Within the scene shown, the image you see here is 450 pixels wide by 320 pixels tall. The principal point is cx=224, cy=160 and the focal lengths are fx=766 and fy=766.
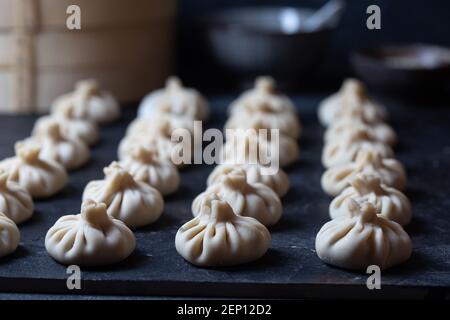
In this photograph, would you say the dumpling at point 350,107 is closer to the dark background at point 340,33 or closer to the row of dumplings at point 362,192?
the row of dumplings at point 362,192

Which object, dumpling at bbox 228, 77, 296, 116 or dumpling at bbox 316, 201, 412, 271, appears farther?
dumpling at bbox 228, 77, 296, 116

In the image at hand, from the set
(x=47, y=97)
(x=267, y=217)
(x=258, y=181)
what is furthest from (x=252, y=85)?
(x=267, y=217)

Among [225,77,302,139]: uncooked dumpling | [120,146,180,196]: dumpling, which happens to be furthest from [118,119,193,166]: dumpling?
[225,77,302,139]: uncooked dumpling

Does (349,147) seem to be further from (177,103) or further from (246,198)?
(177,103)

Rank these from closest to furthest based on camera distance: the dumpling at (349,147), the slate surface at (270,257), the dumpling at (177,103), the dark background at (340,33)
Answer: the slate surface at (270,257) → the dumpling at (349,147) → the dumpling at (177,103) → the dark background at (340,33)

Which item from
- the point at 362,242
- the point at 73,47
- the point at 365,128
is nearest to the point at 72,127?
the point at 73,47

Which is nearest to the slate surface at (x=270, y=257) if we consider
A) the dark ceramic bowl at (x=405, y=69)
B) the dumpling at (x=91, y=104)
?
the dumpling at (x=91, y=104)

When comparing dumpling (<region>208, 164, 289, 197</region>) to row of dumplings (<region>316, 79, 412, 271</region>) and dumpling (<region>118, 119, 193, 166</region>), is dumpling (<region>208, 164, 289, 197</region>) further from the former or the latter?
dumpling (<region>118, 119, 193, 166</region>)
